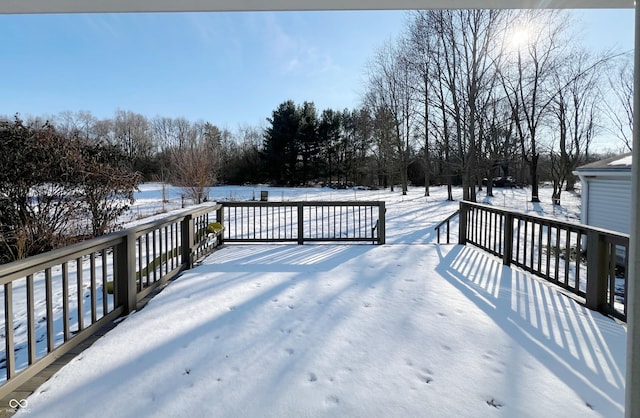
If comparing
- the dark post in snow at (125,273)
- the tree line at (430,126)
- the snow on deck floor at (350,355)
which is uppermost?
the tree line at (430,126)

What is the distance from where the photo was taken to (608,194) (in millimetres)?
7977

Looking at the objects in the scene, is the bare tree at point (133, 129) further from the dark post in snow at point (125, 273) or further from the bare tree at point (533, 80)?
the dark post in snow at point (125, 273)

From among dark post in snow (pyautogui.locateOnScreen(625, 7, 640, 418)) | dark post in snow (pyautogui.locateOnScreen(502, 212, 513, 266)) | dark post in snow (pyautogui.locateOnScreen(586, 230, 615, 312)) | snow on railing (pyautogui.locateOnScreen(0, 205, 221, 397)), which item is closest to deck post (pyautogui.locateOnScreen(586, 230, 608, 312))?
dark post in snow (pyautogui.locateOnScreen(586, 230, 615, 312))

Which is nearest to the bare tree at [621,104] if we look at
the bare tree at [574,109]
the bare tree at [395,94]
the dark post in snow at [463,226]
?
the bare tree at [574,109]

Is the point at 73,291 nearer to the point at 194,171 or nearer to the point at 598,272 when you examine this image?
the point at 598,272

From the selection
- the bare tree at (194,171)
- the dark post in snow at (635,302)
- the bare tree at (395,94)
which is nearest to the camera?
the dark post in snow at (635,302)

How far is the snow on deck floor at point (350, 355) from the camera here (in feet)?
5.49

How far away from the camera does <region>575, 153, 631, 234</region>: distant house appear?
7.43 m

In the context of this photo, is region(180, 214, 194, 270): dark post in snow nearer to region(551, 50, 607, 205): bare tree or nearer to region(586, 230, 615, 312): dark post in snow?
region(586, 230, 615, 312): dark post in snow

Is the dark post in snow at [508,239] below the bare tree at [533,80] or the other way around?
below

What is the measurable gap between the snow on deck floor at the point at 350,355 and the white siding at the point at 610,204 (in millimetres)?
6063

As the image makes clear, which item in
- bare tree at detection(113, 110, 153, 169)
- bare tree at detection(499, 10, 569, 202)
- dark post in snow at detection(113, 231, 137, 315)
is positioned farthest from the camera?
bare tree at detection(113, 110, 153, 169)

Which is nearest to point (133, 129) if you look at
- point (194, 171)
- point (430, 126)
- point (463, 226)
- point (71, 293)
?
point (194, 171)

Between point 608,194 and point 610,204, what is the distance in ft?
0.88
